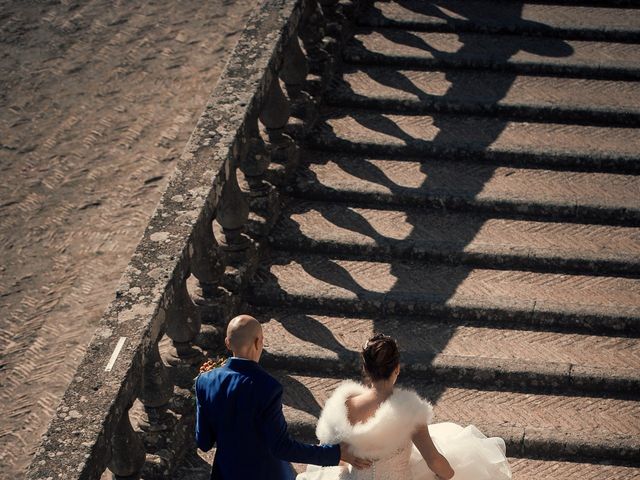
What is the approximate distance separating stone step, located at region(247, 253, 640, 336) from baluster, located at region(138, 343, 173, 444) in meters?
1.37

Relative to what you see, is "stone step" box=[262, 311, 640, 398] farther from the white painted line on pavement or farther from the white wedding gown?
the white painted line on pavement

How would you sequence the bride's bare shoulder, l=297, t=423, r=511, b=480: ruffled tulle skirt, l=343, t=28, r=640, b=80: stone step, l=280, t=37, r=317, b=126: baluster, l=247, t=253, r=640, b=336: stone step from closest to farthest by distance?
1. the bride's bare shoulder
2. l=297, t=423, r=511, b=480: ruffled tulle skirt
3. l=247, t=253, r=640, b=336: stone step
4. l=280, t=37, r=317, b=126: baluster
5. l=343, t=28, r=640, b=80: stone step

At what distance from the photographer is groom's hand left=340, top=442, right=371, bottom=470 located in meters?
6.32

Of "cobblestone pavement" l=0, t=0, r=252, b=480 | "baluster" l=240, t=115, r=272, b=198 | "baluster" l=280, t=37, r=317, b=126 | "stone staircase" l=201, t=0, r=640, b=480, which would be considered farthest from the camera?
"baluster" l=280, t=37, r=317, b=126

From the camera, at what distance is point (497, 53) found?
10.2 m

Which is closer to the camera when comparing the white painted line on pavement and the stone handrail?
the stone handrail

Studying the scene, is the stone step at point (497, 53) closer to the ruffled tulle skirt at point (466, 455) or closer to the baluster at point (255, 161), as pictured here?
the baluster at point (255, 161)

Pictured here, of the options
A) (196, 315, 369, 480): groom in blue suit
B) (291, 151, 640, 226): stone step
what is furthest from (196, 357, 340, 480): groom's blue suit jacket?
(291, 151, 640, 226): stone step

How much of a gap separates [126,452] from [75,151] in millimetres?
4616

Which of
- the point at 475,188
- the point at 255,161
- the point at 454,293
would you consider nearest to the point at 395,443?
the point at 454,293

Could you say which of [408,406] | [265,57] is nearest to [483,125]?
[265,57]

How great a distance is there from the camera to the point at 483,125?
380 inches

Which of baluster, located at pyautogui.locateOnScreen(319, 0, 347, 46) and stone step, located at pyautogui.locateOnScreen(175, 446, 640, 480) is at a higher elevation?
baluster, located at pyautogui.locateOnScreen(319, 0, 347, 46)

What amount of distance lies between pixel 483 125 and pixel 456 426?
3.37 meters
